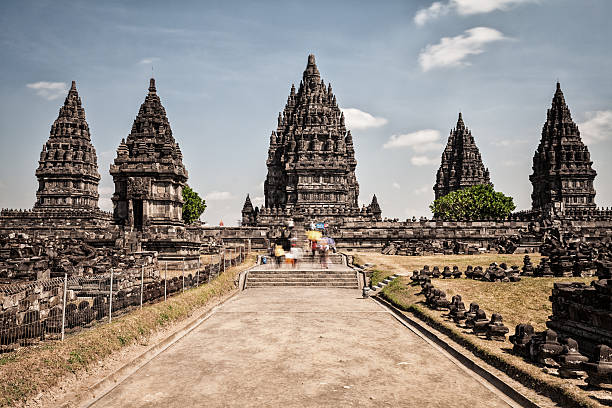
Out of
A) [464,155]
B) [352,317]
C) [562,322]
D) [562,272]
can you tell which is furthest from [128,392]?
[464,155]

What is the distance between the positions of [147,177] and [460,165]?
75.4m

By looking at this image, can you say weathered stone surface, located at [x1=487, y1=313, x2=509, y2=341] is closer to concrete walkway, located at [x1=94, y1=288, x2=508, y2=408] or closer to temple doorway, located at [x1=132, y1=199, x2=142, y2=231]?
concrete walkway, located at [x1=94, y1=288, x2=508, y2=408]

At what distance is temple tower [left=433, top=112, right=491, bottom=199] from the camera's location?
3671 inches

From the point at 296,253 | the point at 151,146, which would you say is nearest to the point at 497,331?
the point at 296,253

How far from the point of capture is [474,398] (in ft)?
25.2

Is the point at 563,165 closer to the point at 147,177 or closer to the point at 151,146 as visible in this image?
the point at 151,146

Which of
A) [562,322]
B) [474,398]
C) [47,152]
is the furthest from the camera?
[47,152]

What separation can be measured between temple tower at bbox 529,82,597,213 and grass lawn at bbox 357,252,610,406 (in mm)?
59712

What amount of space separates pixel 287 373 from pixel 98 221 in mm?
59234

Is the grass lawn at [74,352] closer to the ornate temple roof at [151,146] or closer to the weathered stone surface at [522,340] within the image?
the weathered stone surface at [522,340]

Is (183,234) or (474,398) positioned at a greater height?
(183,234)

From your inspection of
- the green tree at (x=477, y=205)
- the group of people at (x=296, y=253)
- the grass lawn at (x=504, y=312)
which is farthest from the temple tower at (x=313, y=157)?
the grass lawn at (x=504, y=312)

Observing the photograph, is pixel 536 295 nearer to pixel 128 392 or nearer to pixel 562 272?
pixel 562 272

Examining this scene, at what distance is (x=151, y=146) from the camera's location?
38.1 metres
